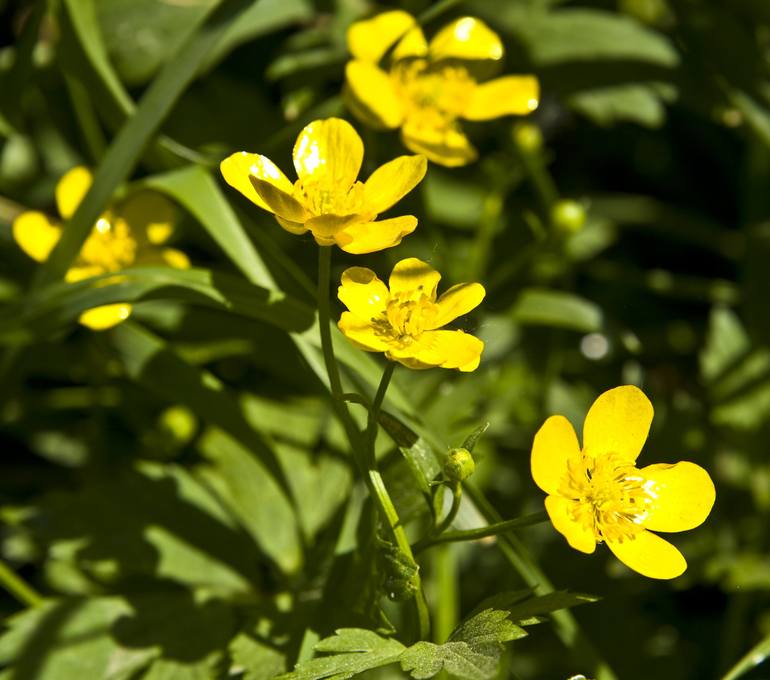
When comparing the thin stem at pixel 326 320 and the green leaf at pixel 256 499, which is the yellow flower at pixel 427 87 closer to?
the thin stem at pixel 326 320

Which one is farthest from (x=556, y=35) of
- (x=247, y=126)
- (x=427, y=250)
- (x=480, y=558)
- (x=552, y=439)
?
(x=552, y=439)

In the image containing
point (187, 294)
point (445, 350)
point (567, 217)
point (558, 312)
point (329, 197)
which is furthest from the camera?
point (558, 312)

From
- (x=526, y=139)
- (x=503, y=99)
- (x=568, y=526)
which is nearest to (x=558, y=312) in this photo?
(x=526, y=139)

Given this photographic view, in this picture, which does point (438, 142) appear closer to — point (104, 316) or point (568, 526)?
point (104, 316)

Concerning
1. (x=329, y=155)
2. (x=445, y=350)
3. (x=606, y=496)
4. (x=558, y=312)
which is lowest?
(x=558, y=312)

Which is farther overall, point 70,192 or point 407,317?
point 70,192

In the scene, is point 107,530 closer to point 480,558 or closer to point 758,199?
point 480,558
